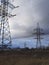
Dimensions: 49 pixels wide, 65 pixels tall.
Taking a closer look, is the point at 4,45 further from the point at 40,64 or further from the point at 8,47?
the point at 40,64

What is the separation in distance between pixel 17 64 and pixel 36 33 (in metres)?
37.1

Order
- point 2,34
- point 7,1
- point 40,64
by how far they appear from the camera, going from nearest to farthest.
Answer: point 40,64
point 2,34
point 7,1

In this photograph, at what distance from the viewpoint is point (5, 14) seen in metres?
56.5

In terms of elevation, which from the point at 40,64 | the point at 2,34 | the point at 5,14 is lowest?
the point at 40,64

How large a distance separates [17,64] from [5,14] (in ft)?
96.1

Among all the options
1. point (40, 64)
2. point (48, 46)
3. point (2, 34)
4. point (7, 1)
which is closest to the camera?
point (40, 64)

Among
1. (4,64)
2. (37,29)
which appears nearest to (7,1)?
(37,29)

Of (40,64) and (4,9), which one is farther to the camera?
(4,9)

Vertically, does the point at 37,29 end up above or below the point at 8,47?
above

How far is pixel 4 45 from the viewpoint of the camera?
55.2 m

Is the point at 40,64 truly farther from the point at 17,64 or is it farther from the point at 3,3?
the point at 3,3

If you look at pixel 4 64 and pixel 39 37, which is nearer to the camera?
pixel 4 64

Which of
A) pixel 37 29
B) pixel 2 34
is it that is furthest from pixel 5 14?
pixel 37 29

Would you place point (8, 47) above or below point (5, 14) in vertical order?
below
